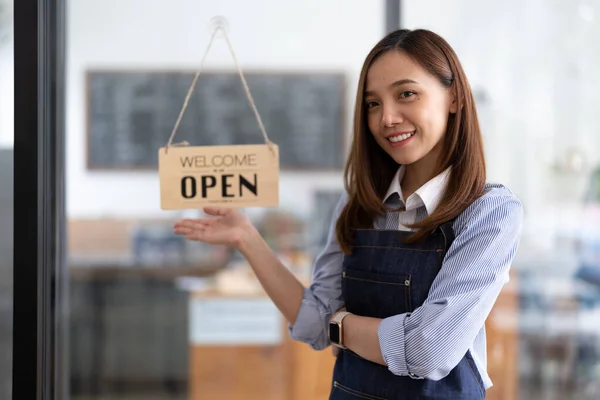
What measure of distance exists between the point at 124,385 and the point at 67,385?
196 millimetres

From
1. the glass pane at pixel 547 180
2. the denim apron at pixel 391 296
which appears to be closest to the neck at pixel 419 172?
the denim apron at pixel 391 296

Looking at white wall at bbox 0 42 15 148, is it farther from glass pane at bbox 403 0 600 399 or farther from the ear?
glass pane at bbox 403 0 600 399

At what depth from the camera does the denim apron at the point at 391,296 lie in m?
1.25

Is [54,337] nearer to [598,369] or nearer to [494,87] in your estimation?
[494,87]

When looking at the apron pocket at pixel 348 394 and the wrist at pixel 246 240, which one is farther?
the wrist at pixel 246 240

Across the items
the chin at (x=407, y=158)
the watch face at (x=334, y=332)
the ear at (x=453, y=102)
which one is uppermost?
the ear at (x=453, y=102)

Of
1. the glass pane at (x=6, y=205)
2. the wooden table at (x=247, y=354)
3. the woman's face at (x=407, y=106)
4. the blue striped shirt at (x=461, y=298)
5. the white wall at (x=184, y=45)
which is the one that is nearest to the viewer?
the blue striped shirt at (x=461, y=298)

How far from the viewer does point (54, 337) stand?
56.1 inches

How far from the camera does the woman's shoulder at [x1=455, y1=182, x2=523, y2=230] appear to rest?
1.22 metres

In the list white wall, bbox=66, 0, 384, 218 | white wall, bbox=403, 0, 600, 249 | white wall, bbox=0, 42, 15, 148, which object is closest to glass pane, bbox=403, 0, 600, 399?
white wall, bbox=403, 0, 600, 249

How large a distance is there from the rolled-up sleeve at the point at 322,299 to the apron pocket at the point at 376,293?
2.6 inches

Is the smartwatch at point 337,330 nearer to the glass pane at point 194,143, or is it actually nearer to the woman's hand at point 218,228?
the woman's hand at point 218,228

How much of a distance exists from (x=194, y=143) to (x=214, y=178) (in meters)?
1.07

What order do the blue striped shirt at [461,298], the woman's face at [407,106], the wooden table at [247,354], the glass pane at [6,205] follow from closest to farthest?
the blue striped shirt at [461,298], the woman's face at [407,106], the glass pane at [6,205], the wooden table at [247,354]
